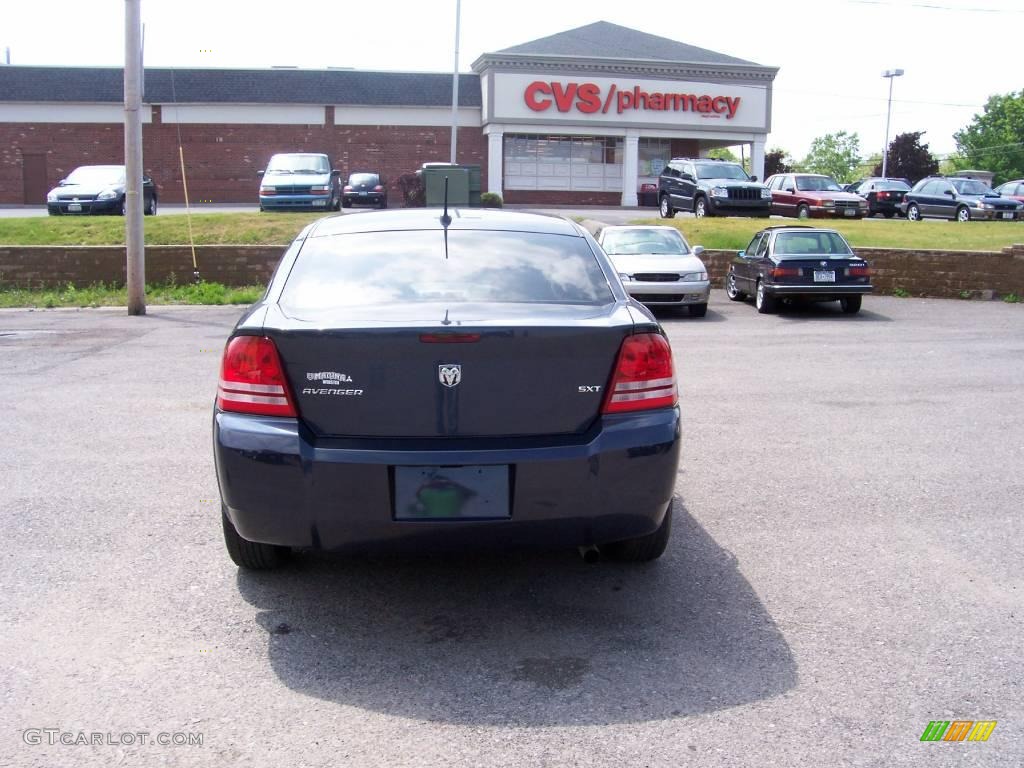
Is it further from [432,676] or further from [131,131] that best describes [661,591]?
[131,131]

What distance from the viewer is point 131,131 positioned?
15.7 m

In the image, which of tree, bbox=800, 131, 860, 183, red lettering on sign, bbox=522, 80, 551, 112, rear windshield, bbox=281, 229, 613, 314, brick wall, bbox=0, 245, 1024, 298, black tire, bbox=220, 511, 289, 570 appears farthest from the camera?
tree, bbox=800, 131, 860, 183

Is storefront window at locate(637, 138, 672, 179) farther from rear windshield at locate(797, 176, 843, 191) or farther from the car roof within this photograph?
the car roof

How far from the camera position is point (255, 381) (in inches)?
159

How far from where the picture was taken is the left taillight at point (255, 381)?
3.99 meters

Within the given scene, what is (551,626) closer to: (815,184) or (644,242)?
(644,242)

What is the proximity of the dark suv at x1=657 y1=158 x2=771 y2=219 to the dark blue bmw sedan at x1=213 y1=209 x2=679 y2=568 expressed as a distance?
24.1m

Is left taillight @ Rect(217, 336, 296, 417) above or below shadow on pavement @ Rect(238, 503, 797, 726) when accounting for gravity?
above

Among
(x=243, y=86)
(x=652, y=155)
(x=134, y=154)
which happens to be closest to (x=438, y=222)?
(x=134, y=154)

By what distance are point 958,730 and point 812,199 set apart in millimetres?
28364

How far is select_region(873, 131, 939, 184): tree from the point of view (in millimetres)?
65812

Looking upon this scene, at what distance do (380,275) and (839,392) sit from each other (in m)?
6.40

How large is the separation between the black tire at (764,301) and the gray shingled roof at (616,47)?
26628 millimetres

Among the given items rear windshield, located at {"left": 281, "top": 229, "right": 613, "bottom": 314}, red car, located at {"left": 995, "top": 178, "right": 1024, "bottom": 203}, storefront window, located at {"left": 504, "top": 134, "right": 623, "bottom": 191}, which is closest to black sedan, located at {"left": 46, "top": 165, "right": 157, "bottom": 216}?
storefront window, located at {"left": 504, "top": 134, "right": 623, "bottom": 191}
